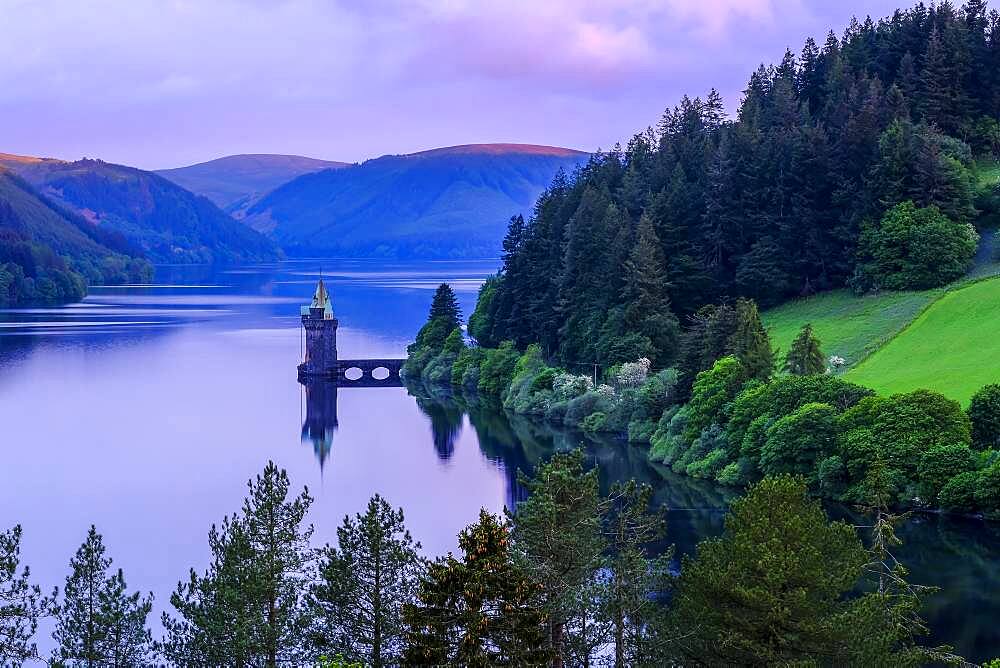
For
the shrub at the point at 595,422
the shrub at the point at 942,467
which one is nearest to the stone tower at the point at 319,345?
the shrub at the point at 595,422

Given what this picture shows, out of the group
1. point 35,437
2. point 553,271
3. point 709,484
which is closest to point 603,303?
point 553,271

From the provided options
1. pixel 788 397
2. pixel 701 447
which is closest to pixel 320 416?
pixel 701 447

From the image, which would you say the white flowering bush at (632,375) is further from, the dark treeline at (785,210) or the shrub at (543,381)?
the shrub at (543,381)

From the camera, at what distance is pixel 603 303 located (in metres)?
83.9

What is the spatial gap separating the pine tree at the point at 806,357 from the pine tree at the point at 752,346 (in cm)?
106

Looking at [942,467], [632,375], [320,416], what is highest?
[632,375]

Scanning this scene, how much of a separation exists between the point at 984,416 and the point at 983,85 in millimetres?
52665

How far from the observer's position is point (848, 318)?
74.4 metres

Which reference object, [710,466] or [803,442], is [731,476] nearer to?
[710,466]

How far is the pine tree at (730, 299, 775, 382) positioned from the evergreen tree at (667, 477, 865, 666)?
34660 mm

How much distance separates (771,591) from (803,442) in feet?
93.3

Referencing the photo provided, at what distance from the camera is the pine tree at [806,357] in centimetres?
6062

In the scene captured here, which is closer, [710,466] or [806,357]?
[710,466]

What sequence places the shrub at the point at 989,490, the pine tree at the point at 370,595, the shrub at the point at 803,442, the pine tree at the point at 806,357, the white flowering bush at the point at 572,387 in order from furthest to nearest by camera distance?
the white flowering bush at the point at 572,387 → the pine tree at the point at 806,357 → the shrub at the point at 803,442 → the shrub at the point at 989,490 → the pine tree at the point at 370,595
